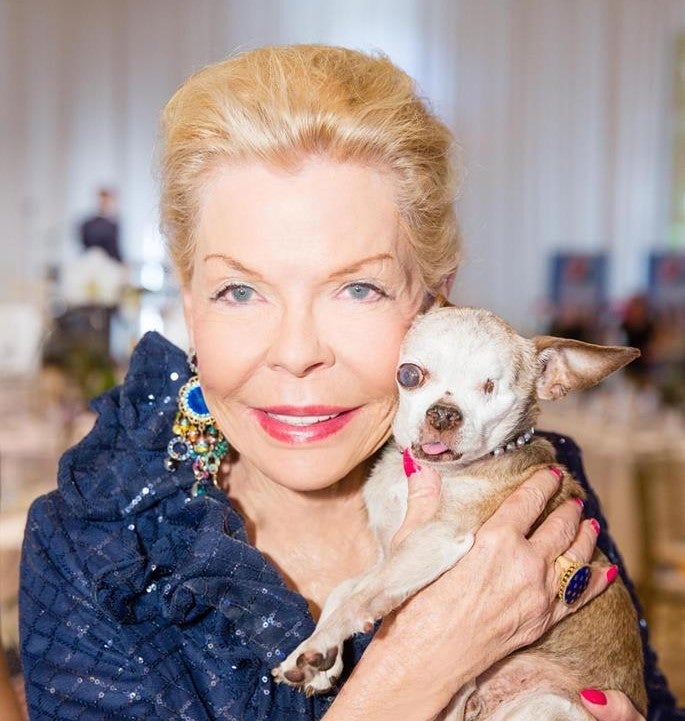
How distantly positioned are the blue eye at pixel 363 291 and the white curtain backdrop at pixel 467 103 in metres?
9.24

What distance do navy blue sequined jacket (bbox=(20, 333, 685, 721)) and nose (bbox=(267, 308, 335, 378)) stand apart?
0.28 m

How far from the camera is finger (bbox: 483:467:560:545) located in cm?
146

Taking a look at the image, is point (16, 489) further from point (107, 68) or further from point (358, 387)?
point (107, 68)

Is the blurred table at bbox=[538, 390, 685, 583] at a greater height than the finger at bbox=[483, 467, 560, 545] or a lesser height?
lesser

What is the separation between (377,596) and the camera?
1.37m

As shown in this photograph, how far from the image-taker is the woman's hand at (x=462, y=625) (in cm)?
136

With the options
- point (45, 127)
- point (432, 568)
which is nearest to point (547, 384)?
point (432, 568)

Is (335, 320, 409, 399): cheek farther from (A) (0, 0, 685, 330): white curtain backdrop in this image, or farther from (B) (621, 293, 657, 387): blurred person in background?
(A) (0, 0, 685, 330): white curtain backdrop

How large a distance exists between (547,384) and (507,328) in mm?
117

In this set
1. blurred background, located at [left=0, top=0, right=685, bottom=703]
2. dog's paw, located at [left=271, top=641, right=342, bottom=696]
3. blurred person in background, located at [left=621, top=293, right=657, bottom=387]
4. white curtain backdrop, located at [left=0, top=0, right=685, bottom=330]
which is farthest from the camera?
white curtain backdrop, located at [left=0, top=0, right=685, bottom=330]

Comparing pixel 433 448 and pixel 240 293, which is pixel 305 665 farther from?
pixel 240 293

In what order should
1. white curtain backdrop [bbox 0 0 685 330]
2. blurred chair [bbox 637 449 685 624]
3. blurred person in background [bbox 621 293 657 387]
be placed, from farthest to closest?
white curtain backdrop [bbox 0 0 685 330] < blurred person in background [bbox 621 293 657 387] < blurred chair [bbox 637 449 685 624]

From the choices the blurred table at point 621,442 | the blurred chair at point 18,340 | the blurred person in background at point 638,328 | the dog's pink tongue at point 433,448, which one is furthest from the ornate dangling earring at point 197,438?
the blurred person in background at point 638,328

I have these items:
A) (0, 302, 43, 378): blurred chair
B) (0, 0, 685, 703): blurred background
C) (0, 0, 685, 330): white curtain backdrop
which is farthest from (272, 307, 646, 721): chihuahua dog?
(0, 0, 685, 330): white curtain backdrop
